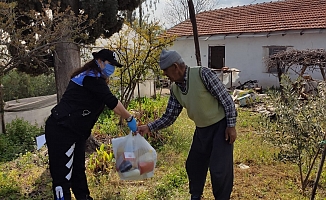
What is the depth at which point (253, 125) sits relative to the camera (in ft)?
24.4

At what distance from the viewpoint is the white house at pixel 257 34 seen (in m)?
13.3

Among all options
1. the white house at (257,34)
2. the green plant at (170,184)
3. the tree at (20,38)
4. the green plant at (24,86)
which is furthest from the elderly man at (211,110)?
the white house at (257,34)

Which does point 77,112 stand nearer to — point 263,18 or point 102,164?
point 102,164

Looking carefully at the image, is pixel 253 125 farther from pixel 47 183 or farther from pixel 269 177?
pixel 47 183

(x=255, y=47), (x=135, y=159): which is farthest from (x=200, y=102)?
(x=255, y=47)

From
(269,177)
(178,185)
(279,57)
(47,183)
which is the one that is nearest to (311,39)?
(279,57)

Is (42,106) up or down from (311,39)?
down

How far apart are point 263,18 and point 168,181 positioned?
1354 centimetres

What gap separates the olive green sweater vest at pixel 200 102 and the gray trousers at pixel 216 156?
8 cm

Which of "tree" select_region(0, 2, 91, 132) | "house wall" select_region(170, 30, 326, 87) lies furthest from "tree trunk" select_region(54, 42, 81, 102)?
"house wall" select_region(170, 30, 326, 87)

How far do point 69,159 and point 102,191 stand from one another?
2.96ft

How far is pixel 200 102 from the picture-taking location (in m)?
2.77

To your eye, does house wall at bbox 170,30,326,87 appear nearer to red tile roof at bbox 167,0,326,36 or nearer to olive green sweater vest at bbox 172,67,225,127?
red tile roof at bbox 167,0,326,36

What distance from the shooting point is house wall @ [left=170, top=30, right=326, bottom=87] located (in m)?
13.1
